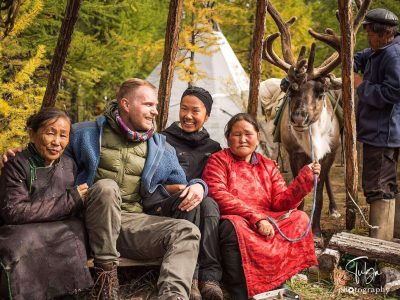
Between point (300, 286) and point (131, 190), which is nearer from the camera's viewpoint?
point (131, 190)

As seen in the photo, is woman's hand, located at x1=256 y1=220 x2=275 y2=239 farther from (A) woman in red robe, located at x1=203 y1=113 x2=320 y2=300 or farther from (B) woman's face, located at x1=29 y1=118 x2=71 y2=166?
(B) woman's face, located at x1=29 y1=118 x2=71 y2=166

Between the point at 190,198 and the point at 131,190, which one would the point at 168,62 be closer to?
the point at 131,190

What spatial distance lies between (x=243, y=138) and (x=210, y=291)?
3.86 ft

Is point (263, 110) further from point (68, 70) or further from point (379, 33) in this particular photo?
point (379, 33)

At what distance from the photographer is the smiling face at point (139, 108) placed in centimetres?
337

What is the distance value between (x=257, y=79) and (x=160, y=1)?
7827 mm

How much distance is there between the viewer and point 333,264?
386cm

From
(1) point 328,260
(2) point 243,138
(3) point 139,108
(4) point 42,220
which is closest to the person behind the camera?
(4) point 42,220

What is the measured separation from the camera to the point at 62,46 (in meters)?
4.15

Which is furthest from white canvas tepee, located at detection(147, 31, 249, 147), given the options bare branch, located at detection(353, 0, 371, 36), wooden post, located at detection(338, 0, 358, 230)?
wooden post, located at detection(338, 0, 358, 230)

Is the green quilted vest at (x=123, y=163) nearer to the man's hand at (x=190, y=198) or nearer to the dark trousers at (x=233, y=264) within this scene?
the man's hand at (x=190, y=198)

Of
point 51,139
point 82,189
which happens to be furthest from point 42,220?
point 51,139

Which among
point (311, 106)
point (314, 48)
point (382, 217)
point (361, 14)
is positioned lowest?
point (382, 217)

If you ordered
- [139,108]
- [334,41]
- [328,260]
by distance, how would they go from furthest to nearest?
[334,41] < [328,260] < [139,108]
